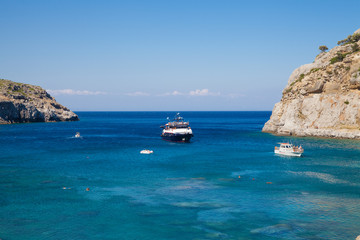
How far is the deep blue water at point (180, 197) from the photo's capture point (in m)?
32.6

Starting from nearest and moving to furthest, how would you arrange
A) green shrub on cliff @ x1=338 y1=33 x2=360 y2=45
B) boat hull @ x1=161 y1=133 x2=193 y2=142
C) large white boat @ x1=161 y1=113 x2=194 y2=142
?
boat hull @ x1=161 y1=133 x2=193 y2=142, large white boat @ x1=161 y1=113 x2=194 y2=142, green shrub on cliff @ x1=338 y1=33 x2=360 y2=45

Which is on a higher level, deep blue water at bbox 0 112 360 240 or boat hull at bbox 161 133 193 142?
boat hull at bbox 161 133 193 142

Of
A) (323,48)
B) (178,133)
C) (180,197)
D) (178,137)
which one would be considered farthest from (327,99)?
(180,197)

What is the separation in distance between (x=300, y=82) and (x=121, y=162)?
8500 centimetres

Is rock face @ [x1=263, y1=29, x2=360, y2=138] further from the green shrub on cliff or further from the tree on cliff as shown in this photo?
the tree on cliff

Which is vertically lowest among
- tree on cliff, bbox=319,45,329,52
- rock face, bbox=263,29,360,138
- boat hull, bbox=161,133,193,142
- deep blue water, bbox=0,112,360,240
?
deep blue water, bbox=0,112,360,240

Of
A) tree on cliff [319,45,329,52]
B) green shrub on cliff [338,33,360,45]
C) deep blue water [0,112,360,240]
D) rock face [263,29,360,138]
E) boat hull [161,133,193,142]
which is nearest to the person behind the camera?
deep blue water [0,112,360,240]

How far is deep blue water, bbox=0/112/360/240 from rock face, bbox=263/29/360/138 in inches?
1220

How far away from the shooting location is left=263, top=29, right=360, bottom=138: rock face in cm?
10600

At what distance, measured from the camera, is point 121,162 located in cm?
7262

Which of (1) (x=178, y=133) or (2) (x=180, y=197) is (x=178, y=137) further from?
(2) (x=180, y=197)

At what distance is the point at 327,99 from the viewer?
113 m

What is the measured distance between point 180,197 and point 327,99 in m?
87.7

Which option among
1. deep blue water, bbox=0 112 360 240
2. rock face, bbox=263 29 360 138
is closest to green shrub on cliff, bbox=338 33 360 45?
rock face, bbox=263 29 360 138
